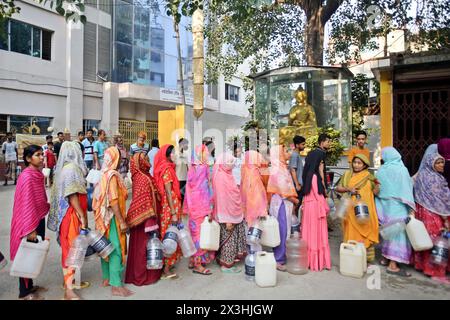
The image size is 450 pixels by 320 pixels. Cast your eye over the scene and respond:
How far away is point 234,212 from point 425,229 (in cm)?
201

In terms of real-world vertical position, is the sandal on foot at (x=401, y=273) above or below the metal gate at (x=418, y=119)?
below

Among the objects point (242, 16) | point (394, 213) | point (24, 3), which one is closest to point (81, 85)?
point (24, 3)

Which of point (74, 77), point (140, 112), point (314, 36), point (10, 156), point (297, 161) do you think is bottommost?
point (297, 161)

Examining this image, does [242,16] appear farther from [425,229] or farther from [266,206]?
Answer: [425,229]

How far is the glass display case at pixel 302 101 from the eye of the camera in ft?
32.4

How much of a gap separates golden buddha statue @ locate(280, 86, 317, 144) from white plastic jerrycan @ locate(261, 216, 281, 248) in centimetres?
599

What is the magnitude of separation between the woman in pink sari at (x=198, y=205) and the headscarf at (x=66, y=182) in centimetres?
116

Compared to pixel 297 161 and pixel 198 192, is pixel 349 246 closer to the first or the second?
pixel 297 161

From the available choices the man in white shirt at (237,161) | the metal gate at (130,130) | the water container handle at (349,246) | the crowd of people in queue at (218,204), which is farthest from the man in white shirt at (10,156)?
the water container handle at (349,246)

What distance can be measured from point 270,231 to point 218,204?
648 millimetres

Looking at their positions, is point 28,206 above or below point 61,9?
below

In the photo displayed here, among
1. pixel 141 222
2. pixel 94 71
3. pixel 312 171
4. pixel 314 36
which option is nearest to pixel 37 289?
pixel 141 222

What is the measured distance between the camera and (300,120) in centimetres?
1029

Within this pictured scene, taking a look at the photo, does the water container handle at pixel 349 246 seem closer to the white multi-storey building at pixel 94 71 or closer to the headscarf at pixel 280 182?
the headscarf at pixel 280 182
